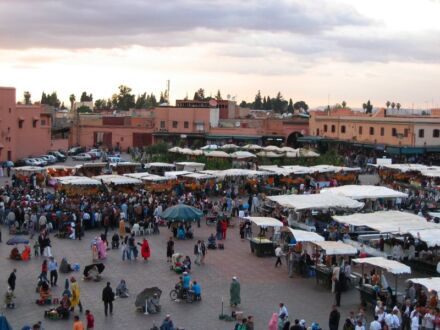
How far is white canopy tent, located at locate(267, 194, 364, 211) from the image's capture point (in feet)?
88.0

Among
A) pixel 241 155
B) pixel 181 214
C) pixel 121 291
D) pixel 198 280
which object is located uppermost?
pixel 241 155

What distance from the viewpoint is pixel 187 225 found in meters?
27.5

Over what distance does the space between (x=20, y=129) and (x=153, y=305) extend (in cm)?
4332

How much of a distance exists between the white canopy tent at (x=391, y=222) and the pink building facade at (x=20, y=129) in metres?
37.7

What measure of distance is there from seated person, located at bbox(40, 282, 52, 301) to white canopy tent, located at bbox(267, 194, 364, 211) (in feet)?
37.1

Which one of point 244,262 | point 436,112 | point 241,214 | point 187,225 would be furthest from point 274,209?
point 436,112

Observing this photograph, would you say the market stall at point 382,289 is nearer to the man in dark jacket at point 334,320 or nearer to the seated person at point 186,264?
the man in dark jacket at point 334,320

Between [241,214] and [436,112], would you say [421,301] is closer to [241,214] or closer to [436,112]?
[241,214]

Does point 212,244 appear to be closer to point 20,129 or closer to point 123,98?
point 20,129

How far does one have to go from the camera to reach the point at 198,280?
2066 centimetres

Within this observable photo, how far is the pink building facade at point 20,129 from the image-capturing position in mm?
54906

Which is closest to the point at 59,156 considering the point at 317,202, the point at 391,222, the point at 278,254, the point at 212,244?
the point at 317,202

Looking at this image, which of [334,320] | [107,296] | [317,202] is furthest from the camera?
[317,202]

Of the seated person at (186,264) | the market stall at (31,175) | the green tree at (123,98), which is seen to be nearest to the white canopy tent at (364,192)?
the seated person at (186,264)
